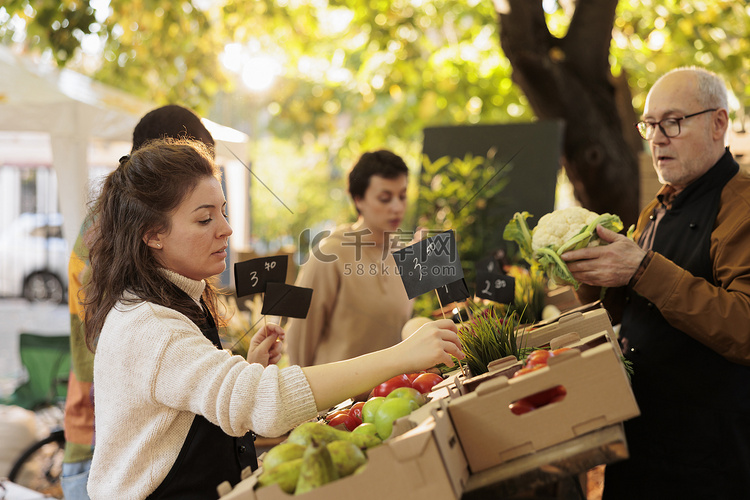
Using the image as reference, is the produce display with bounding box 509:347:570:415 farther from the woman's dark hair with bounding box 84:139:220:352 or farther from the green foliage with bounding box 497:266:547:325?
the green foliage with bounding box 497:266:547:325

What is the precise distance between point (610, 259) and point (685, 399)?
55 centimetres

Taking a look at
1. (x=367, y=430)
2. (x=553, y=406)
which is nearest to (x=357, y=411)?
(x=367, y=430)

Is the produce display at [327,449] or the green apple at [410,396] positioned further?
the green apple at [410,396]

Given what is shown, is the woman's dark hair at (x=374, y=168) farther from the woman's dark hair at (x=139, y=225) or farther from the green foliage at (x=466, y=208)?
the woman's dark hair at (x=139, y=225)

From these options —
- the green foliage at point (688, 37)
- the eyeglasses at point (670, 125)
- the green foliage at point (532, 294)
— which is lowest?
the green foliage at point (532, 294)

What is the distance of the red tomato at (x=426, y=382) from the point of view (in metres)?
1.82

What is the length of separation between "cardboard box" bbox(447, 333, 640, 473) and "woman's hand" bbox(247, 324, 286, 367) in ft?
Result: 2.49

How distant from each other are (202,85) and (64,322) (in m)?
6.25

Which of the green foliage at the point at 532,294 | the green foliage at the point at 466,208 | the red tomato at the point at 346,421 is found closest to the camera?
the red tomato at the point at 346,421

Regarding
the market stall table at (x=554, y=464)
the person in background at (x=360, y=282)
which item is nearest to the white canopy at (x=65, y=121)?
the person in background at (x=360, y=282)

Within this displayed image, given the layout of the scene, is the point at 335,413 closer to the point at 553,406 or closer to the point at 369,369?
the point at 369,369

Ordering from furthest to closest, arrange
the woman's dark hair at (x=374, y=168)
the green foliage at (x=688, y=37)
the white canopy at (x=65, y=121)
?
the green foliage at (x=688, y=37)
the white canopy at (x=65, y=121)
the woman's dark hair at (x=374, y=168)

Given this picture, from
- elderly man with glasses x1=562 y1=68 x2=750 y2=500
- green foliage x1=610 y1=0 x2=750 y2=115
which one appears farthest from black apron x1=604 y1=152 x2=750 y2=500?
green foliage x1=610 y1=0 x2=750 y2=115

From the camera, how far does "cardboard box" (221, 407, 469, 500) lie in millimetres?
1209
